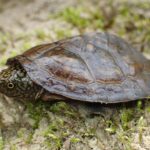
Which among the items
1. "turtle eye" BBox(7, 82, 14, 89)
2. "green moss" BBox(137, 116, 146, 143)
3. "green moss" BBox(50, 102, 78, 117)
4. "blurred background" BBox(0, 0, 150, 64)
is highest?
"blurred background" BBox(0, 0, 150, 64)

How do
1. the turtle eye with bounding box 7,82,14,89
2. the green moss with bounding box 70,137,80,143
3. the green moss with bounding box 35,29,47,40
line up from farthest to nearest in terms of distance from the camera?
1. the green moss with bounding box 35,29,47,40
2. the turtle eye with bounding box 7,82,14,89
3. the green moss with bounding box 70,137,80,143

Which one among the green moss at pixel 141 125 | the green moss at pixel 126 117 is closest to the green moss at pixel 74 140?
the green moss at pixel 126 117

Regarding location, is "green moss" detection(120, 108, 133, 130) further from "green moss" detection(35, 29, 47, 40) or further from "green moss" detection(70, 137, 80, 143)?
"green moss" detection(35, 29, 47, 40)

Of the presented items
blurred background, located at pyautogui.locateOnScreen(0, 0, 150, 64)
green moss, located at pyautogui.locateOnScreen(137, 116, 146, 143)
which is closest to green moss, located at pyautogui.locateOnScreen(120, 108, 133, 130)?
green moss, located at pyautogui.locateOnScreen(137, 116, 146, 143)

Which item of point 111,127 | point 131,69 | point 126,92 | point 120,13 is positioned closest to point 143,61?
point 131,69

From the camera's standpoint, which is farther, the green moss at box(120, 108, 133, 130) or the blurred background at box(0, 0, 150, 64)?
the blurred background at box(0, 0, 150, 64)

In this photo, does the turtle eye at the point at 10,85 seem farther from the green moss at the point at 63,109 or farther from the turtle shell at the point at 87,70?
the green moss at the point at 63,109

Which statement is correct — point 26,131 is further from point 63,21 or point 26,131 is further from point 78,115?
point 63,21
